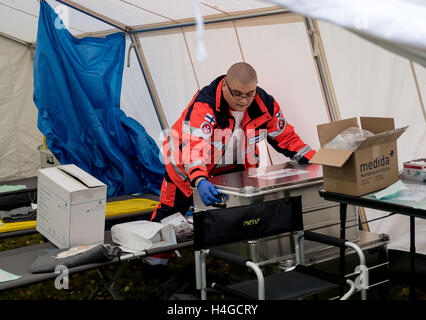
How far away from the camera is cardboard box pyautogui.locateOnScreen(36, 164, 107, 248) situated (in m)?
2.86

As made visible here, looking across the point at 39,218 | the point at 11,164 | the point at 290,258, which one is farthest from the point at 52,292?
the point at 11,164

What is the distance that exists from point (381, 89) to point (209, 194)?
1406 mm

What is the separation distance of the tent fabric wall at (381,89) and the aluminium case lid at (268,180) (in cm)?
61

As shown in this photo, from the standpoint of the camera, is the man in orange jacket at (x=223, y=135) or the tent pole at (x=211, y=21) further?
the tent pole at (x=211, y=21)

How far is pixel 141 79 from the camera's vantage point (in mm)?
5492

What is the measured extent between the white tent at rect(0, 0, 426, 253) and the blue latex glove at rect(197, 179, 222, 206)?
1.17 m

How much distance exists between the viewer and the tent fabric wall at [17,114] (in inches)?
266

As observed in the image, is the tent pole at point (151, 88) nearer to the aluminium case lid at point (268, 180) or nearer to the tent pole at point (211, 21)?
the tent pole at point (211, 21)

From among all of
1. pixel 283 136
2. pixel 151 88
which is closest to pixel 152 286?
pixel 283 136

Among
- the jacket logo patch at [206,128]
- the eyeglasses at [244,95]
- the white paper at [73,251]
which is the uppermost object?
the eyeglasses at [244,95]

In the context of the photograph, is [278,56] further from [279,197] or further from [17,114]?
[17,114]

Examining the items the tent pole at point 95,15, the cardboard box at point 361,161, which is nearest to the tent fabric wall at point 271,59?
the tent pole at point 95,15

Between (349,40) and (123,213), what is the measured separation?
224cm

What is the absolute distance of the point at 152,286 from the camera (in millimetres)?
3514
